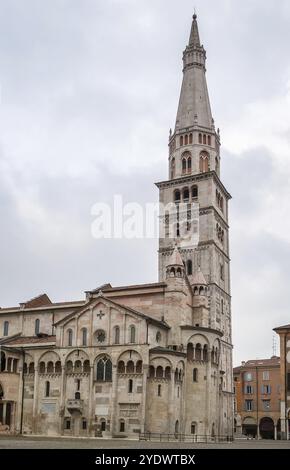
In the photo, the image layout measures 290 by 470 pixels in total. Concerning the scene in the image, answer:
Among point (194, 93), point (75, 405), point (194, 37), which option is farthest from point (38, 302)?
point (194, 37)

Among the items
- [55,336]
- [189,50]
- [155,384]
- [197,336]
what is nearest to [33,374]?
[55,336]

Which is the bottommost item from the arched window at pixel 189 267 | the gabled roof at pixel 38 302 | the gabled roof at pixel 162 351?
the gabled roof at pixel 162 351

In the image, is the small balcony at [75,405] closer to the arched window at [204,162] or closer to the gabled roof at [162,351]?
the gabled roof at [162,351]

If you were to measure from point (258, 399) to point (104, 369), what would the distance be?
4512cm

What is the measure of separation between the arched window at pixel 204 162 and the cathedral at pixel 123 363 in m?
15.0

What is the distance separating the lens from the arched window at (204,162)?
84.3 meters

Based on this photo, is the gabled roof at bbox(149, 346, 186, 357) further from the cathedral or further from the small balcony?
the small balcony

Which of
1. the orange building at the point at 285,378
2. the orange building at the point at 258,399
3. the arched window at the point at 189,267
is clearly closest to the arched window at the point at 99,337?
the arched window at the point at 189,267

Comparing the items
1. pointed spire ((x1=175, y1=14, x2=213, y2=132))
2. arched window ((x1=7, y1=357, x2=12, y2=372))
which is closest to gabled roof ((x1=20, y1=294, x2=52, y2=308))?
arched window ((x1=7, y1=357, x2=12, y2=372))

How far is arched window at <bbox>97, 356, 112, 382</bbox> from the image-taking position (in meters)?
61.1

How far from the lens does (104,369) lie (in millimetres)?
61438

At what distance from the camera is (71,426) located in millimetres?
60844
